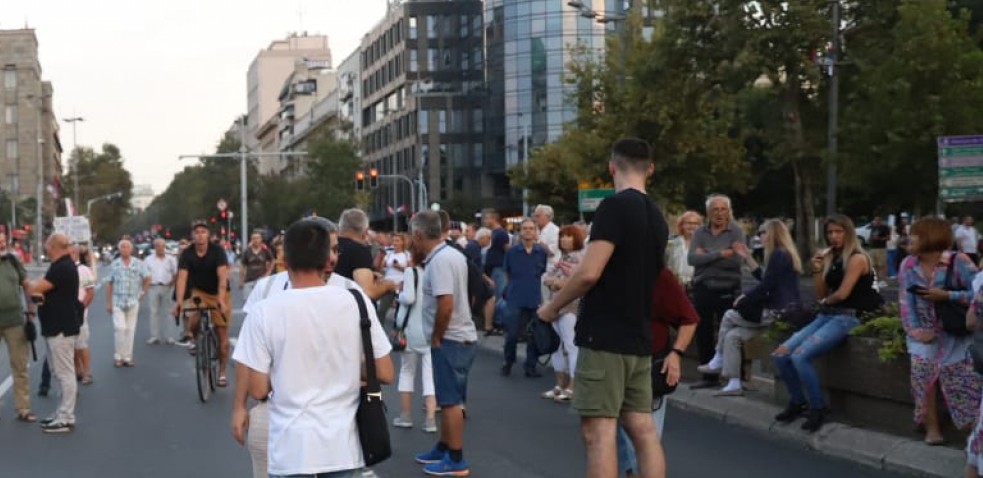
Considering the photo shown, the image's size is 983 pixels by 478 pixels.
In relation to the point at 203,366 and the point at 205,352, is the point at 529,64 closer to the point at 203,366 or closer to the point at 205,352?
the point at 205,352

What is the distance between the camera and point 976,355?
681 centimetres

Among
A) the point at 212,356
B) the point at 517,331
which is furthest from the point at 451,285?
the point at 517,331

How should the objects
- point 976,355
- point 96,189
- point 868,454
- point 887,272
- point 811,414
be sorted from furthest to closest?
point 96,189 < point 887,272 < point 811,414 < point 868,454 < point 976,355

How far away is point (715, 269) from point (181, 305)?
6013 mm

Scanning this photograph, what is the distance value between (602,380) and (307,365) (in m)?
1.76

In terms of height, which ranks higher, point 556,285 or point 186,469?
point 556,285

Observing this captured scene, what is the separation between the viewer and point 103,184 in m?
150

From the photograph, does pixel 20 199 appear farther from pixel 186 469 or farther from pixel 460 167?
pixel 186 469

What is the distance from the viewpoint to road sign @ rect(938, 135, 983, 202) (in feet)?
61.0

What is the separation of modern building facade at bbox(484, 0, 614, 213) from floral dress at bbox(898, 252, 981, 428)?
6967 centimetres

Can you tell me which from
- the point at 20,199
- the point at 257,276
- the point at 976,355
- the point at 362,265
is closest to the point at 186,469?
the point at 362,265

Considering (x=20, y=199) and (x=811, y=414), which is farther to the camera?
Answer: (x=20, y=199)

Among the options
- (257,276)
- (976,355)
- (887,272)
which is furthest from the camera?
(887,272)

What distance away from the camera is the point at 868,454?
8.82 meters
